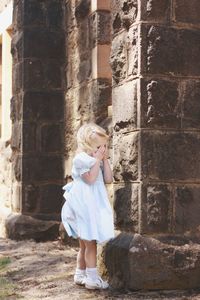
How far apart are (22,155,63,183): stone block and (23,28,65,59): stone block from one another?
3.90 ft

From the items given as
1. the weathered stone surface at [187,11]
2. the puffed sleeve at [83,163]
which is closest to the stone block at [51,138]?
the puffed sleeve at [83,163]

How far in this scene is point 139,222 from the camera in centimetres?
424

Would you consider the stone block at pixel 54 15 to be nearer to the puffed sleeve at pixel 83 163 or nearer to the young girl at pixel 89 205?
the young girl at pixel 89 205

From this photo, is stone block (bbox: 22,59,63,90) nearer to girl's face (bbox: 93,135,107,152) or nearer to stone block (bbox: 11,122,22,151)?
stone block (bbox: 11,122,22,151)

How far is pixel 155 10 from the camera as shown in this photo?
4.30 meters

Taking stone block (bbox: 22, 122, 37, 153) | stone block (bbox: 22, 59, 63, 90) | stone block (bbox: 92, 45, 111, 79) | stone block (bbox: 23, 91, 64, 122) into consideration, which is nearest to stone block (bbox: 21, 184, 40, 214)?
stone block (bbox: 22, 122, 37, 153)

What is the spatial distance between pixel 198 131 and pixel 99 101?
6.46 feet

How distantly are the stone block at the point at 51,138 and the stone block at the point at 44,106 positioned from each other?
0.10m

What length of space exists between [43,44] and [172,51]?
343 centimetres

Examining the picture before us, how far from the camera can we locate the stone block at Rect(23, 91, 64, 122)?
7414 millimetres

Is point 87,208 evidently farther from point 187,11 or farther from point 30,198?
point 30,198

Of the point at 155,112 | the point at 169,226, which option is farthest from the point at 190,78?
the point at 169,226

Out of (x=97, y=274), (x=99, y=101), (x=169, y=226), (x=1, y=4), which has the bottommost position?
(x=97, y=274)

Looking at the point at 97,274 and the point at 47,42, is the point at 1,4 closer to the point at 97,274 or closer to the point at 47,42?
the point at 47,42
